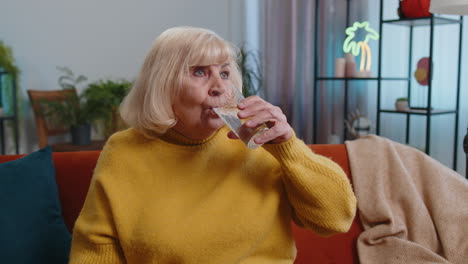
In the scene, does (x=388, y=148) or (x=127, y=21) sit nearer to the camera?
(x=388, y=148)

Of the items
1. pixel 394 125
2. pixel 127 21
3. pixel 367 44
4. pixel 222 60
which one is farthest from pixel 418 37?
pixel 222 60

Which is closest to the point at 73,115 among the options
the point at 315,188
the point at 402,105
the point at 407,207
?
the point at 402,105

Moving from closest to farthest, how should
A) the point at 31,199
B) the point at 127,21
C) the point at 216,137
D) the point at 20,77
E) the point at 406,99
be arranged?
1. the point at 216,137
2. the point at 31,199
3. the point at 406,99
4. the point at 20,77
5. the point at 127,21

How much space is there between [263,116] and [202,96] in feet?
0.52

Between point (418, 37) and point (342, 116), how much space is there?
87cm

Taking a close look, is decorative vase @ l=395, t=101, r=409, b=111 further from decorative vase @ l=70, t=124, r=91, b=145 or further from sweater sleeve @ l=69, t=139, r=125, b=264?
sweater sleeve @ l=69, t=139, r=125, b=264

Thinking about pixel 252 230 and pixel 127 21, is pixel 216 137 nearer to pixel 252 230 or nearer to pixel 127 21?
pixel 252 230

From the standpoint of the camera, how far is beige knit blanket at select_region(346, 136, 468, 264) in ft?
4.97

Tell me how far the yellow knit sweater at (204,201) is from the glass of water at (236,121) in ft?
0.38

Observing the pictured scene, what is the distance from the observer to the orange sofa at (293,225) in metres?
1.50

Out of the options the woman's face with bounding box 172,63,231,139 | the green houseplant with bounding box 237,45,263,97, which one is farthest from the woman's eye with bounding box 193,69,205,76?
the green houseplant with bounding box 237,45,263,97

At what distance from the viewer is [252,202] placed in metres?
1.03

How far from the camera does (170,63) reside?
0.98 meters

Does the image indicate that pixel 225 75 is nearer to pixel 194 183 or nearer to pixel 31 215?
pixel 194 183
